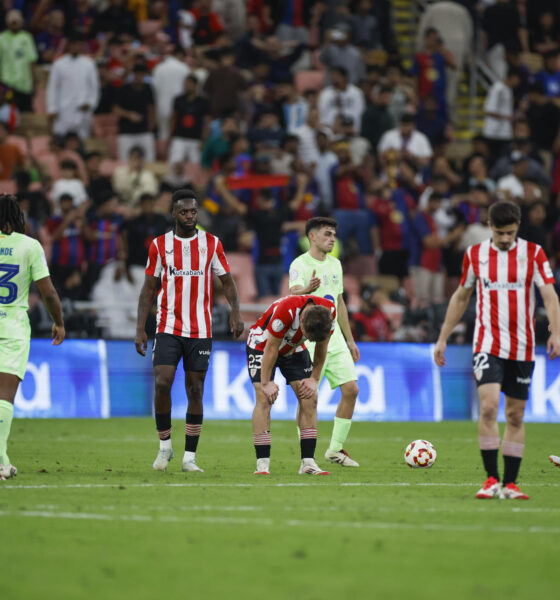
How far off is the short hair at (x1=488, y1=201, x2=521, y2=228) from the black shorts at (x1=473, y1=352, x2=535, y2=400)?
95 centimetres

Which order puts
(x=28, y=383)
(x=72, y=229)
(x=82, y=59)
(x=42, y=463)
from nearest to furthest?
(x=42, y=463) → (x=28, y=383) → (x=72, y=229) → (x=82, y=59)

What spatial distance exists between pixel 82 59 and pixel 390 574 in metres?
17.5

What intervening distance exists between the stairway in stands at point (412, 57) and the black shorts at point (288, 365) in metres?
16.5

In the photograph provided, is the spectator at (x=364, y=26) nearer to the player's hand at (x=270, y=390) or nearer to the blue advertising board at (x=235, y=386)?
the blue advertising board at (x=235, y=386)

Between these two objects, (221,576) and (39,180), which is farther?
(39,180)

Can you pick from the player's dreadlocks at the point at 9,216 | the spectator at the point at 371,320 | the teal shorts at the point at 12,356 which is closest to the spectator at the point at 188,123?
the spectator at the point at 371,320

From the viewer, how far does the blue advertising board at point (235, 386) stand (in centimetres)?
1808

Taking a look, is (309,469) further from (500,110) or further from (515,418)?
(500,110)

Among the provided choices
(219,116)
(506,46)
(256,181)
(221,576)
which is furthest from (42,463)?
(506,46)

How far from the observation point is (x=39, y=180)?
20.9 m

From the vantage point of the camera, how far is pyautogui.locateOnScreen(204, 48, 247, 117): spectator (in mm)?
21938

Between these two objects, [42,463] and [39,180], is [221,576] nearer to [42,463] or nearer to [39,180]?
[42,463]

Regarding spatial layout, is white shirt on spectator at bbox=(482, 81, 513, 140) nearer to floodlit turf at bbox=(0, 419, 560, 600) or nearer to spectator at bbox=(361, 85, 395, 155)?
spectator at bbox=(361, 85, 395, 155)

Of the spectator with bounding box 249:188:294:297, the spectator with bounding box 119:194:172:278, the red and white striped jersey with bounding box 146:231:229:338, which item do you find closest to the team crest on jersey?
the red and white striped jersey with bounding box 146:231:229:338
